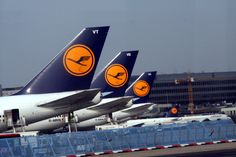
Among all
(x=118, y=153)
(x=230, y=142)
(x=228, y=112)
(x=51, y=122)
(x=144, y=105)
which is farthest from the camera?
(x=228, y=112)

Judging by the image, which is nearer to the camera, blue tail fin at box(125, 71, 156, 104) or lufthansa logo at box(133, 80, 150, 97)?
blue tail fin at box(125, 71, 156, 104)

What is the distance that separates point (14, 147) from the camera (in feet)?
145

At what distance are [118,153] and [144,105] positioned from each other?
145 feet

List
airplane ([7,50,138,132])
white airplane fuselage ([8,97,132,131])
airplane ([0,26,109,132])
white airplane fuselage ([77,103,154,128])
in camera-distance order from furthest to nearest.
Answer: white airplane fuselage ([77,103,154,128]) → airplane ([7,50,138,132]) → white airplane fuselage ([8,97,132,131]) → airplane ([0,26,109,132])

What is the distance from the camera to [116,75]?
79.2 meters

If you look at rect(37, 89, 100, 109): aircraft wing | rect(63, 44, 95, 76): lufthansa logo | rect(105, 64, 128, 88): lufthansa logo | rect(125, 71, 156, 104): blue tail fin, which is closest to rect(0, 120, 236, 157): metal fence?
rect(37, 89, 100, 109): aircraft wing

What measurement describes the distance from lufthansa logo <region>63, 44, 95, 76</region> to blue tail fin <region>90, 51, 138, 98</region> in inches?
780

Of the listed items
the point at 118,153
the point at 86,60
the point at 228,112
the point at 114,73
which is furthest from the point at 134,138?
the point at 228,112

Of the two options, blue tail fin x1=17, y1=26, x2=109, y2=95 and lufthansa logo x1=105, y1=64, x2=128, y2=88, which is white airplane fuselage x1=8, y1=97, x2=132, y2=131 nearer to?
lufthansa logo x1=105, y1=64, x2=128, y2=88

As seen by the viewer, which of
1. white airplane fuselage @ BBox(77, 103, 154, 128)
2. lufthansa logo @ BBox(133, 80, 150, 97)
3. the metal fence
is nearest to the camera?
the metal fence

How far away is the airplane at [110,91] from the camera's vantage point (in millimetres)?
68106

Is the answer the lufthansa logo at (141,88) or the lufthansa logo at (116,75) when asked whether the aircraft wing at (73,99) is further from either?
the lufthansa logo at (141,88)

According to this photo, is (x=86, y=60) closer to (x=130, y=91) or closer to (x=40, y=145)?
(x=40, y=145)

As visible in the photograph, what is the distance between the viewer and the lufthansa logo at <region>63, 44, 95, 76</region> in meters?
55.8
